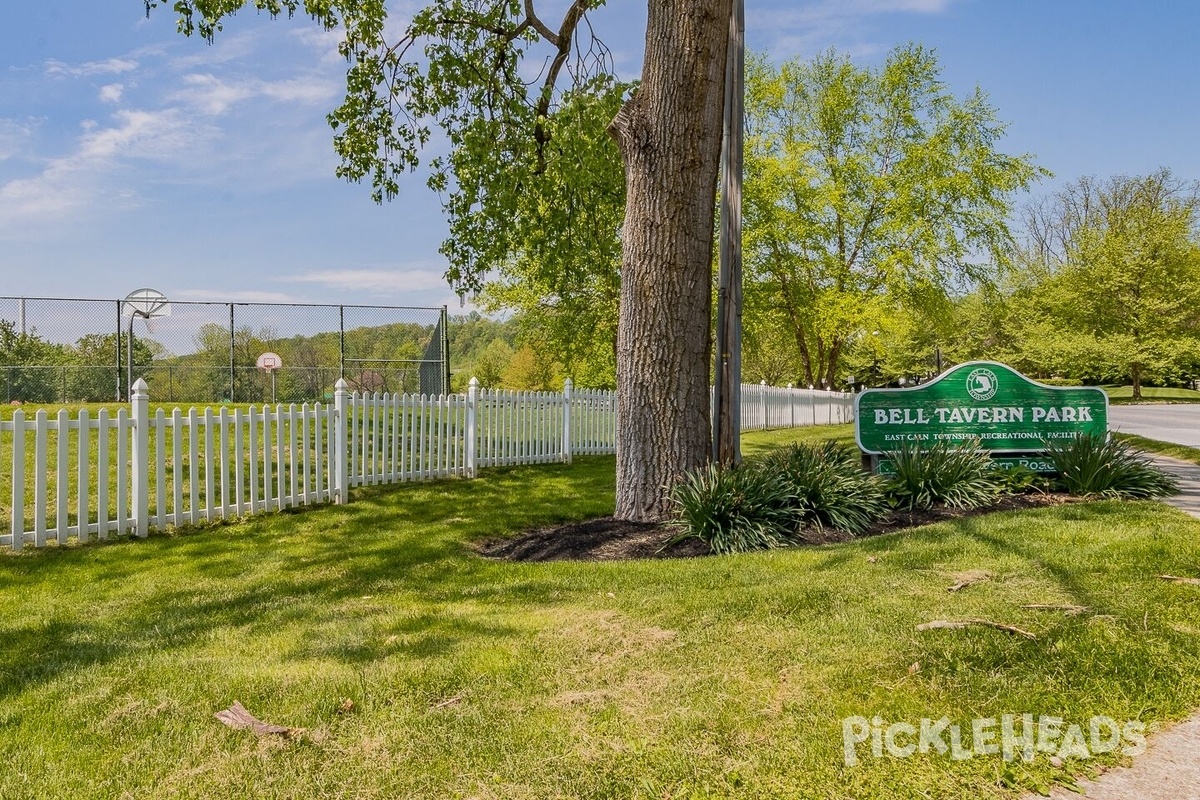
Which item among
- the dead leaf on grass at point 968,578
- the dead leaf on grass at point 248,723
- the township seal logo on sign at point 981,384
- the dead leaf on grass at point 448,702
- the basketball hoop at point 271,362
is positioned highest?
the basketball hoop at point 271,362

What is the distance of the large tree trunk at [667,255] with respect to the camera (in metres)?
6.33

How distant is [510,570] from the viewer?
5055mm

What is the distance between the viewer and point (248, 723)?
2.62 metres

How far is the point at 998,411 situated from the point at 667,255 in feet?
14.8

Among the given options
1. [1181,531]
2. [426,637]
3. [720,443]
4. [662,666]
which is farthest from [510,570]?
[1181,531]

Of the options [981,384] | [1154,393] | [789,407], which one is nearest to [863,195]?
[789,407]

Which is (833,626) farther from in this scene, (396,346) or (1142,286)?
(1142,286)

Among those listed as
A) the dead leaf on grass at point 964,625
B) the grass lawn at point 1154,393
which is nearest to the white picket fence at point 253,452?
the dead leaf on grass at point 964,625

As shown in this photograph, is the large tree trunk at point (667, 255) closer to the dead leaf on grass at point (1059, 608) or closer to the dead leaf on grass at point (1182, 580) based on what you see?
the dead leaf on grass at point (1059, 608)

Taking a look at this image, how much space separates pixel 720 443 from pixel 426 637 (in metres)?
3.97

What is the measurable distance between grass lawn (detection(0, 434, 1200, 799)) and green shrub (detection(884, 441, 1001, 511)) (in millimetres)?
1428

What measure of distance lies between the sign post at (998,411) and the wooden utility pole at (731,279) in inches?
75.0

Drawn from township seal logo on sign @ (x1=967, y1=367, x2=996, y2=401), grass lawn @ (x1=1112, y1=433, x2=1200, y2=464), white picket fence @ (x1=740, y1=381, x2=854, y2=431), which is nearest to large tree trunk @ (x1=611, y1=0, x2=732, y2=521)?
township seal logo on sign @ (x1=967, y1=367, x2=996, y2=401)

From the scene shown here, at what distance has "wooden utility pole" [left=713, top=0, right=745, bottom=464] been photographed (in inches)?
270
